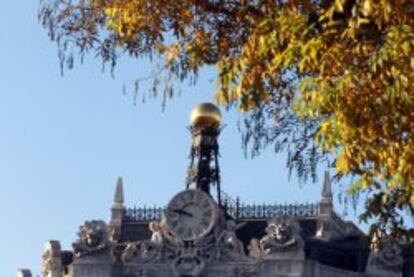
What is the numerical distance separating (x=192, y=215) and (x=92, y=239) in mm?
5230

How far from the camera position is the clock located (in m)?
61.6

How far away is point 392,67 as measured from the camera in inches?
568

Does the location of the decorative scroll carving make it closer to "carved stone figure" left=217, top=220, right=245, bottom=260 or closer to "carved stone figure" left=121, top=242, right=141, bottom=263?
"carved stone figure" left=217, top=220, right=245, bottom=260

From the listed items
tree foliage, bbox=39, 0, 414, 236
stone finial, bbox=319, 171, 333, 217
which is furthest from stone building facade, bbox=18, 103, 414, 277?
tree foliage, bbox=39, 0, 414, 236

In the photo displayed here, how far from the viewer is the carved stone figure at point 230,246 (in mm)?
61000

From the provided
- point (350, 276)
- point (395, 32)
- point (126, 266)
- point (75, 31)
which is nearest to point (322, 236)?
point (350, 276)

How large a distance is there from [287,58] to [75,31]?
186 inches

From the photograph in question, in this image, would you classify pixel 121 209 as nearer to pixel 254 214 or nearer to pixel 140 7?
pixel 254 214

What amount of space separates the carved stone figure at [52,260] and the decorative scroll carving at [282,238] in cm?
1277

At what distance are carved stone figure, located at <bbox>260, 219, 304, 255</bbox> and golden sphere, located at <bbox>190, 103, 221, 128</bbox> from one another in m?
10.1

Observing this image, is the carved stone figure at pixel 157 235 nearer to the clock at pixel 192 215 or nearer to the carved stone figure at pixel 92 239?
the clock at pixel 192 215

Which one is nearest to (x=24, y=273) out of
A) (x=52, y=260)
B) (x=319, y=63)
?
(x=52, y=260)

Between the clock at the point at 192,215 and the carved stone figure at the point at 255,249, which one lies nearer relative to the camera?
the carved stone figure at the point at 255,249

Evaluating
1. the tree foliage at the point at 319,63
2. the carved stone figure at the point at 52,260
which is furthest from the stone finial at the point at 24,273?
the tree foliage at the point at 319,63
